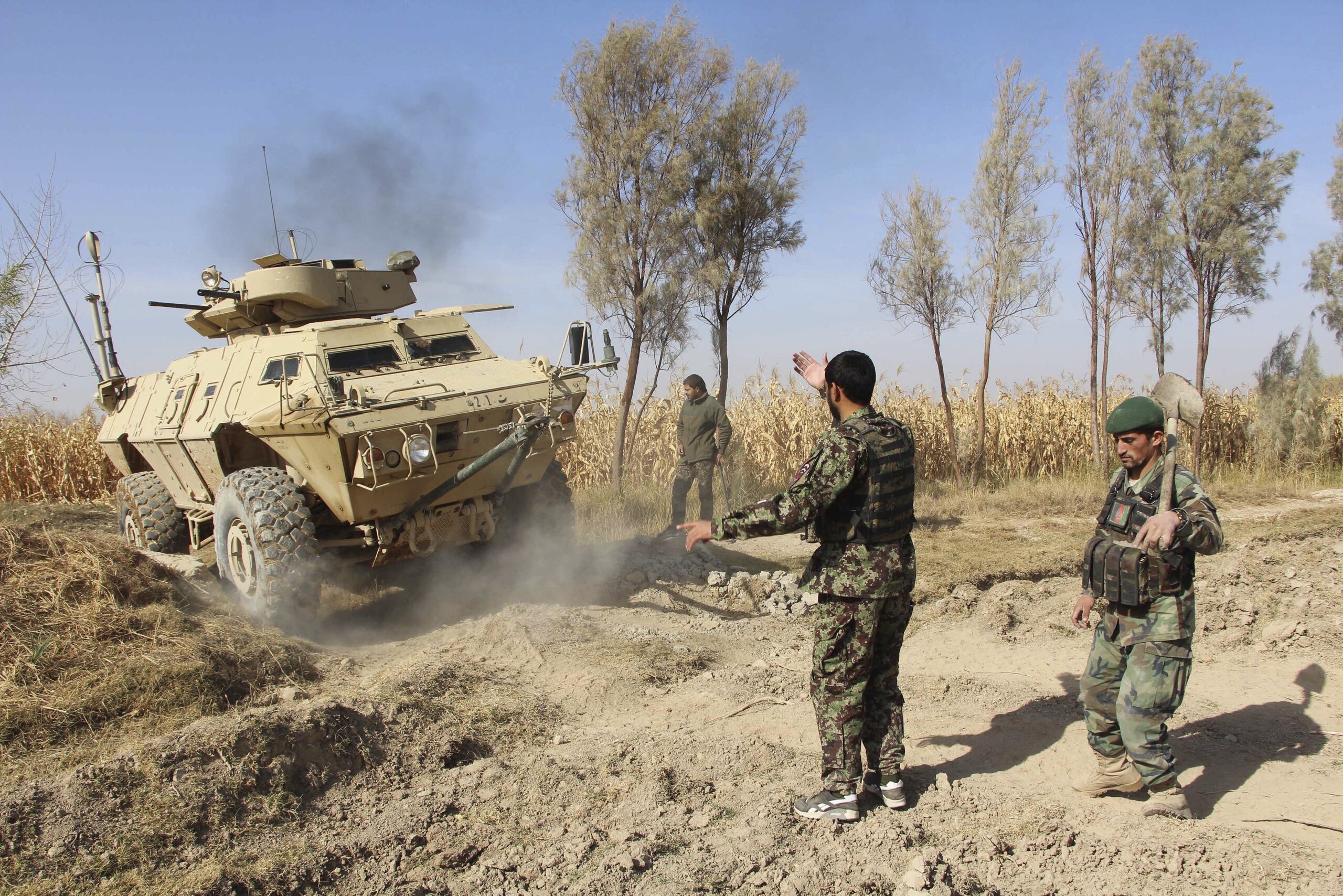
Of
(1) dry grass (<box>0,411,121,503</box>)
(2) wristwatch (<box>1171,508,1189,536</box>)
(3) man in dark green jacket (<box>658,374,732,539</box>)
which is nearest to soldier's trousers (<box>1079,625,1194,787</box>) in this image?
(2) wristwatch (<box>1171,508,1189,536</box>)

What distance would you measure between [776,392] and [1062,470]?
474 cm

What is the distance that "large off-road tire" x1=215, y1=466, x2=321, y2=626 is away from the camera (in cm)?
661

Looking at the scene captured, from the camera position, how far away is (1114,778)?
372 centimetres

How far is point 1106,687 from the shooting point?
374cm

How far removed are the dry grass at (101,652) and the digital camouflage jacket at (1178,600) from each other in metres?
4.34

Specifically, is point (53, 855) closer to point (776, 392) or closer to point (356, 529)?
point (356, 529)

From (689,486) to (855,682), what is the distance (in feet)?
22.8

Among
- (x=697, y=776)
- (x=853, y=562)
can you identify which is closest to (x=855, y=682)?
(x=853, y=562)

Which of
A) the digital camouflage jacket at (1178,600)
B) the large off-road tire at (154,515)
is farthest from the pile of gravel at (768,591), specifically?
the large off-road tire at (154,515)

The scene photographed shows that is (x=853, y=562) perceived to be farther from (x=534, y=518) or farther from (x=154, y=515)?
(x=154, y=515)

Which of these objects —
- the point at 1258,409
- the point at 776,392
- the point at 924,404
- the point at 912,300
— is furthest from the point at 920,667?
the point at 1258,409

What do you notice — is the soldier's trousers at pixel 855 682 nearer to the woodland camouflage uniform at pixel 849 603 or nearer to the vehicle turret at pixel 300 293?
the woodland camouflage uniform at pixel 849 603

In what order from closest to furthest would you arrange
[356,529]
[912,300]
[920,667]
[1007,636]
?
1. [920,667]
2. [1007,636]
3. [356,529]
4. [912,300]

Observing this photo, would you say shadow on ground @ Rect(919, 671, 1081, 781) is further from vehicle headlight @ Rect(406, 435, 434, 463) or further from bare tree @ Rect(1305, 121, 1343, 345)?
bare tree @ Rect(1305, 121, 1343, 345)
